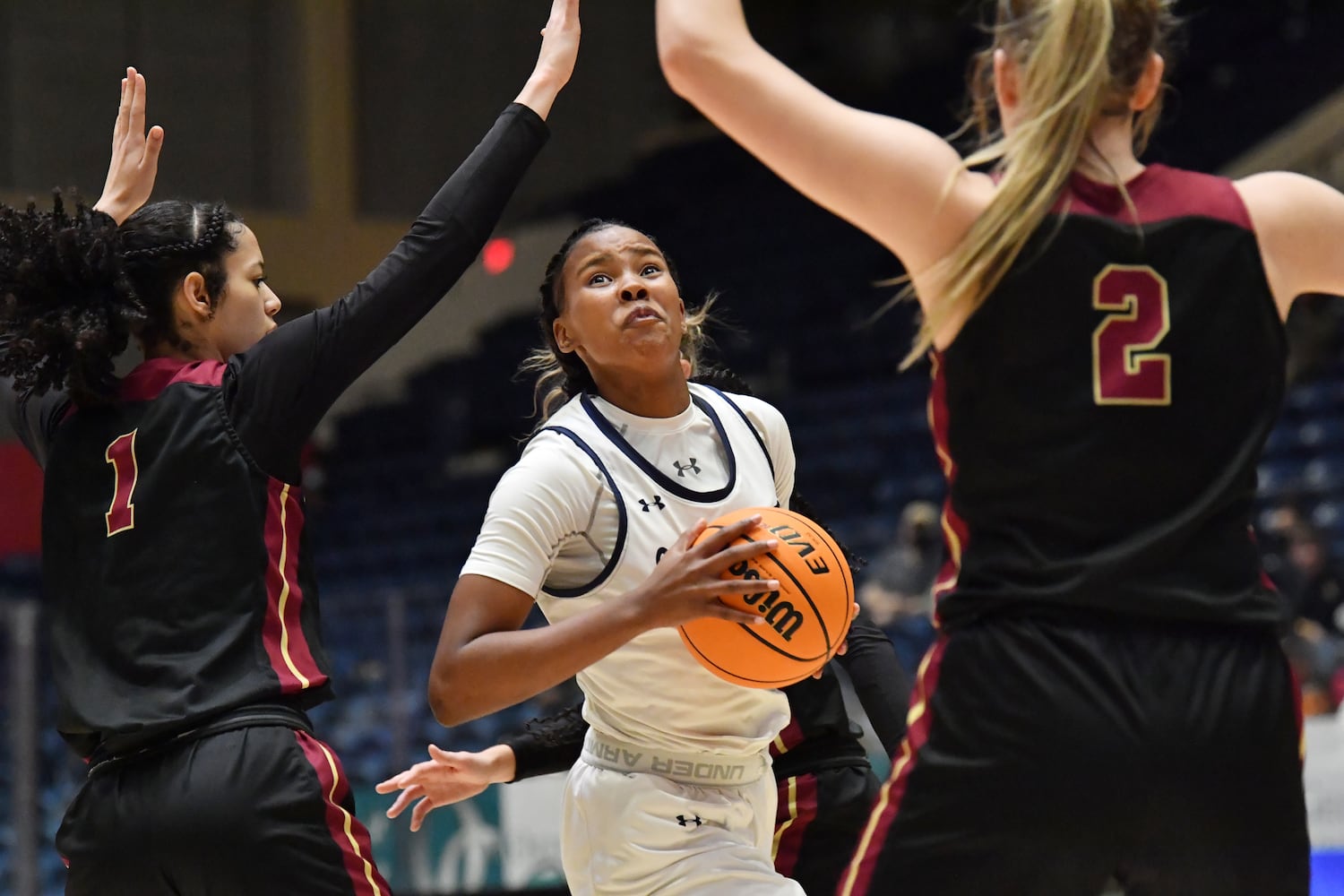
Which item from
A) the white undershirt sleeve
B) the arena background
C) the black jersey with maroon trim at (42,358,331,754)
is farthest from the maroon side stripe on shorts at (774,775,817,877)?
the arena background

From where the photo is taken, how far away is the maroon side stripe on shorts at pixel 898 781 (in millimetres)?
2342

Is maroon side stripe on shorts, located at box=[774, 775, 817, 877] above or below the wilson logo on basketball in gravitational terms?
below

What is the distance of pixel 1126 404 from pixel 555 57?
1485mm

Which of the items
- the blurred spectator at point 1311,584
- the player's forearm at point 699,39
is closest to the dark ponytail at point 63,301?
the player's forearm at point 699,39

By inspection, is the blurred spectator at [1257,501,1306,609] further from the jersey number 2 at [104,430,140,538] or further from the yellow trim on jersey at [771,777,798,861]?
the jersey number 2 at [104,430,140,538]

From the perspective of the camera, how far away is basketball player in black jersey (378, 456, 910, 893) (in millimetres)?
3623

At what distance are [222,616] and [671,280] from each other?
3.69 feet

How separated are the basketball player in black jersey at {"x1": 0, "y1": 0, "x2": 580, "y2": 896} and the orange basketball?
0.69 metres

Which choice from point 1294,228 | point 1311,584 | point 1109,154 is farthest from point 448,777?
point 1311,584

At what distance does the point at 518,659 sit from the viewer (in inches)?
113

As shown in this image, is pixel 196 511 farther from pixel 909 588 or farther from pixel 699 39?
pixel 909 588

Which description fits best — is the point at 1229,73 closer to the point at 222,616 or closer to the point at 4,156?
the point at 4,156

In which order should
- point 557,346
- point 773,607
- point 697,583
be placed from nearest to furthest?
point 697,583
point 773,607
point 557,346

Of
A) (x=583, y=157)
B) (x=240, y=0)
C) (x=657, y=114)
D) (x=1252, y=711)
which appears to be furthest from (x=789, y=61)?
(x=1252, y=711)
